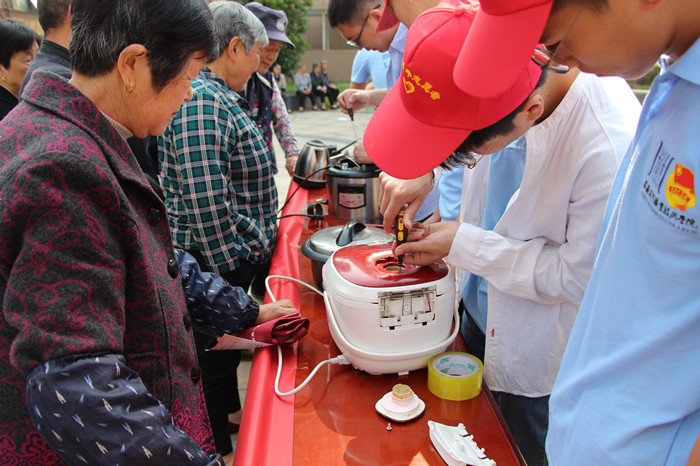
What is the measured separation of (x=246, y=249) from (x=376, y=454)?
1.20 metres

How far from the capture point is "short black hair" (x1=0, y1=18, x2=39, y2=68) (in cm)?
244

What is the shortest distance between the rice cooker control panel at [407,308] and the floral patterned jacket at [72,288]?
1.46ft

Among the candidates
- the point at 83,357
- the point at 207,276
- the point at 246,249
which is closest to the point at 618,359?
the point at 83,357

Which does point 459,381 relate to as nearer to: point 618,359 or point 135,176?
point 618,359

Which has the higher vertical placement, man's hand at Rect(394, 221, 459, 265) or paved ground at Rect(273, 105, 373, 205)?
man's hand at Rect(394, 221, 459, 265)

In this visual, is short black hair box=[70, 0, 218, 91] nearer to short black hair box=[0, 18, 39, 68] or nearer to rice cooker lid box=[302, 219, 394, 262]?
rice cooker lid box=[302, 219, 394, 262]

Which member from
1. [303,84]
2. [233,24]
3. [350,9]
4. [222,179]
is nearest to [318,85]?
[303,84]

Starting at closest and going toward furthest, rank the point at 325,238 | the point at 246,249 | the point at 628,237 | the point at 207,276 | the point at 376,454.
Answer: the point at 628,237, the point at 376,454, the point at 207,276, the point at 325,238, the point at 246,249

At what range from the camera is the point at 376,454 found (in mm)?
876

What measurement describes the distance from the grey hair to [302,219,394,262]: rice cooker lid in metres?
0.88

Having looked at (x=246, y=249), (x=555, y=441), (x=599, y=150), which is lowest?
(x=246, y=249)

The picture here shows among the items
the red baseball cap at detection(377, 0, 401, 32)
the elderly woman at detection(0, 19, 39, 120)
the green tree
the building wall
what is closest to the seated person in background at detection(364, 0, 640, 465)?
the red baseball cap at detection(377, 0, 401, 32)

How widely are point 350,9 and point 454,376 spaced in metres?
1.79

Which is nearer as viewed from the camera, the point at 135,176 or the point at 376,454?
the point at 135,176
